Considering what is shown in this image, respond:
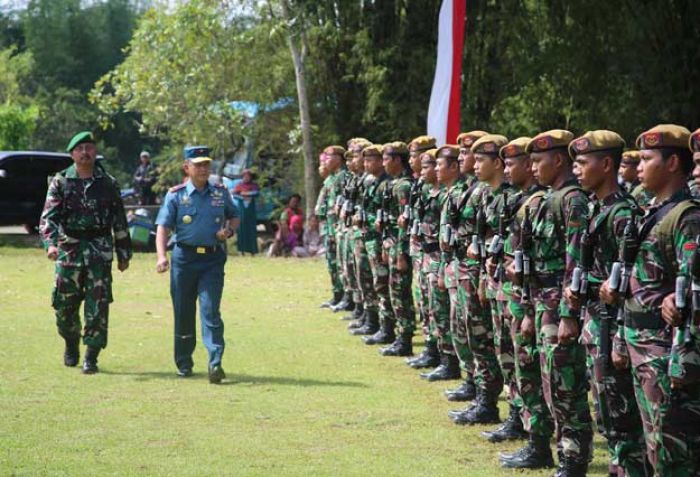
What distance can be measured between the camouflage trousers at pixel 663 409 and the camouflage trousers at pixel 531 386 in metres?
2.14

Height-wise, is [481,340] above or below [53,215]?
below

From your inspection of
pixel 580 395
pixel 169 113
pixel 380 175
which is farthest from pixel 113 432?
pixel 169 113

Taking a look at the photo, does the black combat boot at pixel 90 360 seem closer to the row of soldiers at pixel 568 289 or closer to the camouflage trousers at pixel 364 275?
the row of soldiers at pixel 568 289

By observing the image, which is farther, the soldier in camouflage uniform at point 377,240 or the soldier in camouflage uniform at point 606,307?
the soldier in camouflage uniform at point 377,240

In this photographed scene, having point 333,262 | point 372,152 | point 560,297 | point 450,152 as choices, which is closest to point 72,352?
point 372,152

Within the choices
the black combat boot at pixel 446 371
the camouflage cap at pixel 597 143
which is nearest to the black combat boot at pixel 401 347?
the black combat boot at pixel 446 371

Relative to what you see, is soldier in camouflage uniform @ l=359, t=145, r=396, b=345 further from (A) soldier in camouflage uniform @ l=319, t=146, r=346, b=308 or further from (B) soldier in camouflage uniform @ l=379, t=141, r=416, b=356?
(A) soldier in camouflage uniform @ l=319, t=146, r=346, b=308

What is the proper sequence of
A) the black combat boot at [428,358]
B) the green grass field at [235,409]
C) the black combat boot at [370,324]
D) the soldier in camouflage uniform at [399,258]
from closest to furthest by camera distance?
the green grass field at [235,409] → the black combat boot at [428,358] → the soldier in camouflage uniform at [399,258] → the black combat boot at [370,324]

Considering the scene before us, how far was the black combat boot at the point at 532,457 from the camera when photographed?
358 inches

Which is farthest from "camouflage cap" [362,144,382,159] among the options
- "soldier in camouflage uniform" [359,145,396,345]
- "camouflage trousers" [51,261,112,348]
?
"camouflage trousers" [51,261,112,348]

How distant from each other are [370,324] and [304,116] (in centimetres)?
1485

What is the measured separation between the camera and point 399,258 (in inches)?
589

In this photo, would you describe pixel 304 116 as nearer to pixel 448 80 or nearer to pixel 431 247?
pixel 448 80

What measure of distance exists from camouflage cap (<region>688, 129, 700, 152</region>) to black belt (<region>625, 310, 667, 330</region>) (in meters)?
0.83
